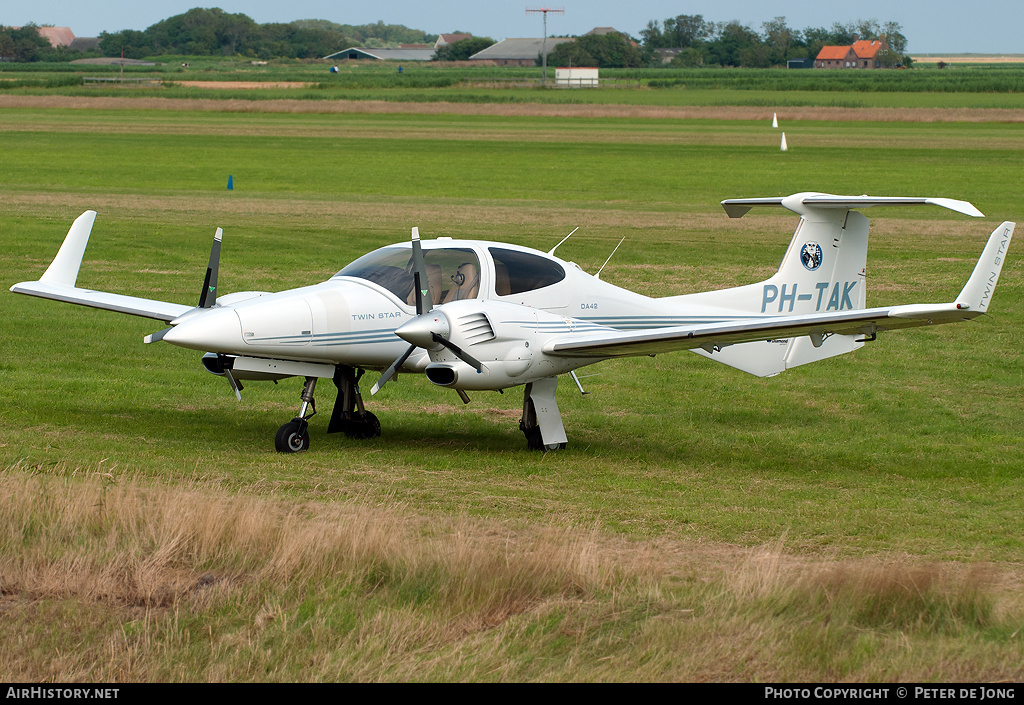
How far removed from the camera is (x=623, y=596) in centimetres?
805

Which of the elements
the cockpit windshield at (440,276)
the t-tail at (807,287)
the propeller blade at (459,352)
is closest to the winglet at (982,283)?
the t-tail at (807,287)

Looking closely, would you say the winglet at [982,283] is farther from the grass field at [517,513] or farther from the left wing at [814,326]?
the grass field at [517,513]

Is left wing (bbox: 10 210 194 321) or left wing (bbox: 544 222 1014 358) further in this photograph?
left wing (bbox: 10 210 194 321)

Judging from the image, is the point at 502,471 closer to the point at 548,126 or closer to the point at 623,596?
the point at 623,596

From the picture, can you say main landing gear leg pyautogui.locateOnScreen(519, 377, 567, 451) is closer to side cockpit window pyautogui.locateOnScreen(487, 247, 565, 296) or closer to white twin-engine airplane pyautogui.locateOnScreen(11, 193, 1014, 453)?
white twin-engine airplane pyautogui.locateOnScreen(11, 193, 1014, 453)

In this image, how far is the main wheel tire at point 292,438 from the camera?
12.6 m

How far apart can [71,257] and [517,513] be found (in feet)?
26.2

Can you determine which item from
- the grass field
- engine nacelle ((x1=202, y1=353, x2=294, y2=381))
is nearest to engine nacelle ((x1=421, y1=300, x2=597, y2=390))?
the grass field

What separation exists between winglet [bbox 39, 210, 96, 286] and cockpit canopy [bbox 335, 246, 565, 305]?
427 centimetres

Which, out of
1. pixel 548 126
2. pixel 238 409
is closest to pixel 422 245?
pixel 238 409

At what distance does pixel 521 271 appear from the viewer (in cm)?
1319

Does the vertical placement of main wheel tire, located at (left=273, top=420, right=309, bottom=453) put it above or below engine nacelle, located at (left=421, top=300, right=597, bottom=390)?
below

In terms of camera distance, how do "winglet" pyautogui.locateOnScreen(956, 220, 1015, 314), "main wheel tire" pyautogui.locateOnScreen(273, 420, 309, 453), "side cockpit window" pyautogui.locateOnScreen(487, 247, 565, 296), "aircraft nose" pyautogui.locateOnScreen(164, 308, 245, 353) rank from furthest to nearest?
"side cockpit window" pyautogui.locateOnScreen(487, 247, 565, 296)
"main wheel tire" pyautogui.locateOnScreen(273, 420, 309, 453)
"aircraft nose" pyautogui.locateOnScreen(164, 308, 245, 353)
"winglet" pyautogui.locateOnScreen(956, 220, 1015, 314)

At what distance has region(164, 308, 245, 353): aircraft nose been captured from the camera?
11664 mm
